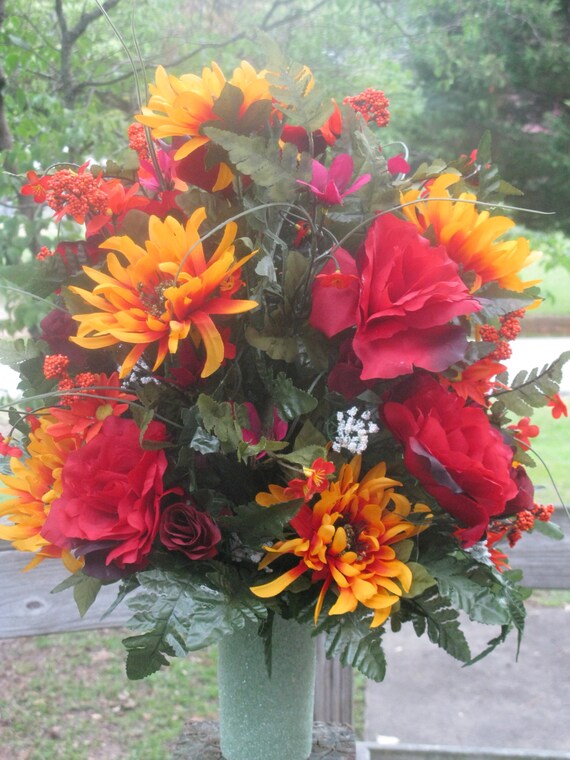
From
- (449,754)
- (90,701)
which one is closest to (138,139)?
(449,754)

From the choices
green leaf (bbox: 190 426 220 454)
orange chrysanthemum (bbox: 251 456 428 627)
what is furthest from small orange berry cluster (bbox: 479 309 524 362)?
green leaf (bbox: 190 426 220 454)

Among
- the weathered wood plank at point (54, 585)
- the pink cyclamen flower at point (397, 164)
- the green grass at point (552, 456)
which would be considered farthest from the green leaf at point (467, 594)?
the green grass at point (552, 456)

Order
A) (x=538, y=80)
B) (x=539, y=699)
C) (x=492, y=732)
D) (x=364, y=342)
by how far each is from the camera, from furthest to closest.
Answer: (x=538, y=80), (x=539, y=699), (x=492, y=732), (x=364, y=342)

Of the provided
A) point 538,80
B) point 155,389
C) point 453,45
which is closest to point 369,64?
point 453,45

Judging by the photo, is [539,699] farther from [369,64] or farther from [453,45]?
[453,45]

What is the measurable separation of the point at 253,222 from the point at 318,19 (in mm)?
2678

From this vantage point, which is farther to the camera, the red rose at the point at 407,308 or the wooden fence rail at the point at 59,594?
the wooden fence rail at the point at 59,594

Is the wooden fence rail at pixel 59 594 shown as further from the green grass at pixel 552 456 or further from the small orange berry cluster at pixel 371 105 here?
the green grass at pixel 552 456

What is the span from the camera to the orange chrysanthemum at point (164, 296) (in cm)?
63

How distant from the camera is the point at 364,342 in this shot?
631 millimetres

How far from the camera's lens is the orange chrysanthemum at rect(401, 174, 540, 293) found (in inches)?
27.9

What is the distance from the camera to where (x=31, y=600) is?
1204mm

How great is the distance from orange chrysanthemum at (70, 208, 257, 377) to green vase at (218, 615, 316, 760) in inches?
13.5

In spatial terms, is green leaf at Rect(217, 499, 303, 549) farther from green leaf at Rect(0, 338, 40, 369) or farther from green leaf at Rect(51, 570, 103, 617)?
green leaf at Rect(0, 338, 40, 369)
